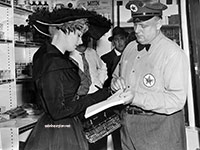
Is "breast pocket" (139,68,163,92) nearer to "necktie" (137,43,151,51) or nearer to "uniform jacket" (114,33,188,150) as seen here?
"uniform jacket" (114,33,188,150)

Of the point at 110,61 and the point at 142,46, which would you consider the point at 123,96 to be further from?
the point at 110,61

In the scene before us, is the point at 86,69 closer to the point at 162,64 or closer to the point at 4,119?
the point at 162,64

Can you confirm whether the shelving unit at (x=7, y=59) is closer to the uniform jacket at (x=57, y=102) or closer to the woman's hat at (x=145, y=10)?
the uniform jacket at (x=57, y=102)

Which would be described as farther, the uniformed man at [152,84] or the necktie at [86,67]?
the necktie at [86,67]

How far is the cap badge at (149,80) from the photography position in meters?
1.18

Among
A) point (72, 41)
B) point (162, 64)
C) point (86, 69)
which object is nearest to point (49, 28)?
point (72, 41)

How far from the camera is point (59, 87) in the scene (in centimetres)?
107

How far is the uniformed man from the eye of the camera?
1.15m

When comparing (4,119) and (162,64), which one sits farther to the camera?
(4,119)

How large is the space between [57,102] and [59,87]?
2.2 inches

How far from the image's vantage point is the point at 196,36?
4.66 feet

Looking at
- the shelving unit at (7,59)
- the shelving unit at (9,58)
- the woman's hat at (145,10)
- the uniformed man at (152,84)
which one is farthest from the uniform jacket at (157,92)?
the shelving unit at (7,59)

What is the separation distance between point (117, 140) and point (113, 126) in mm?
121

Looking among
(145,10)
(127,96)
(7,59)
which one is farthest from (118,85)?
(7,59)
